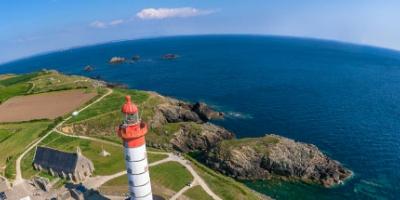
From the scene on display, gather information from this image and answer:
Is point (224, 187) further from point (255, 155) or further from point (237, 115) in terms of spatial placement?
point (237, 115)

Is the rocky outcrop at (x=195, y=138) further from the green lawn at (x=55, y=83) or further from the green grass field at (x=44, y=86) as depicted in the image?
the green lawn at (x=55, y=83)

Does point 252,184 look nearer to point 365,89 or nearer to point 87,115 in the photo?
point 87,115

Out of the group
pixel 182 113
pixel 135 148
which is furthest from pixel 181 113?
pixel 135 148

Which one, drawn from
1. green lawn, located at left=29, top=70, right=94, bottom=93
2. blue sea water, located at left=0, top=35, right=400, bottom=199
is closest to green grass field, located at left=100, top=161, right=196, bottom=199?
blue sea water, located at left=0, top=35, right=400, bottom=199

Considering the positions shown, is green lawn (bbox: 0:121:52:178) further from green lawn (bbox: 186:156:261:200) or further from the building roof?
green lawn (bbox: 186:156:261:200)

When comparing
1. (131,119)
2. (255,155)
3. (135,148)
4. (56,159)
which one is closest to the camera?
(131,119)

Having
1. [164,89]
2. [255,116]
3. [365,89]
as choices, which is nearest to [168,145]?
[255,116]

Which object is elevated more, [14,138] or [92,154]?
[92,154]
